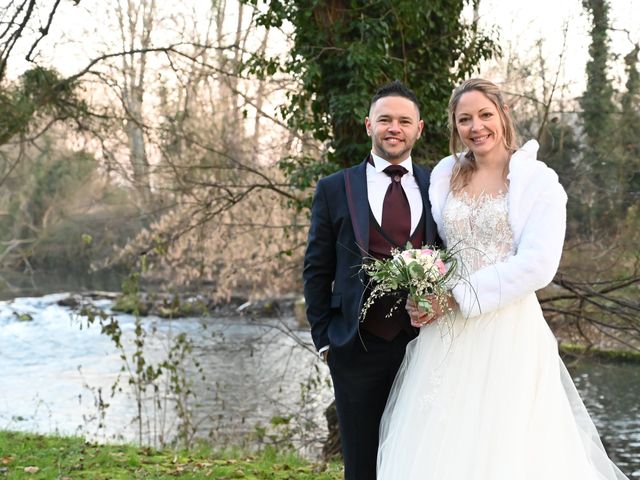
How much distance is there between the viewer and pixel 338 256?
3701mm

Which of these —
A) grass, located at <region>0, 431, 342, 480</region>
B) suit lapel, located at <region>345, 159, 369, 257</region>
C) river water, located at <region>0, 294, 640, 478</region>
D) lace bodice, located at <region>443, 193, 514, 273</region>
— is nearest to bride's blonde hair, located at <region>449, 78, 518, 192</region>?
lace bodice, located at <region>443, 193, 514, 273</region>

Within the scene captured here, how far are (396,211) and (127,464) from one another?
324cm

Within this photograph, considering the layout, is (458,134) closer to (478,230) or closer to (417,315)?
(478,230)

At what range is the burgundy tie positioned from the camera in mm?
3533

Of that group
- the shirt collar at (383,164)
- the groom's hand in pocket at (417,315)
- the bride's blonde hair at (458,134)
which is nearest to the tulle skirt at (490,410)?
the groom's hand in pocket at (417,315)

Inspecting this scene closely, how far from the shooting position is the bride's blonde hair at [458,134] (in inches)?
134

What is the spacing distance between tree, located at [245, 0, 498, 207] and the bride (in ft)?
11.6

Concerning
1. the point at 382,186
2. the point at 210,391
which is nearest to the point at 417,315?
the point at 382,186

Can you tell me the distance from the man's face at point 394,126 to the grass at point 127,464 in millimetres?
2748

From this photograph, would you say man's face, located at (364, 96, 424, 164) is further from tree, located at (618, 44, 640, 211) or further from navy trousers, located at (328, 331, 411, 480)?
tree, located at (618, 44, 640, 211)

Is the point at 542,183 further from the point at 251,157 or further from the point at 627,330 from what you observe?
the point at 251,157

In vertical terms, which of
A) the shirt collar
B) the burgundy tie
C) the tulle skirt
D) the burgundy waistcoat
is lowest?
the tulle skirt

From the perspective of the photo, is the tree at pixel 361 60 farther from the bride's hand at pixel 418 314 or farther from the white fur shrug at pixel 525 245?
the bride's hand at pixel 418 314

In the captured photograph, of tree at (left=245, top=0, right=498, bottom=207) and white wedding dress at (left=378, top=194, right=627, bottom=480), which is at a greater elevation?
tree at (left=245, top=0, right=498, bottom=207)
